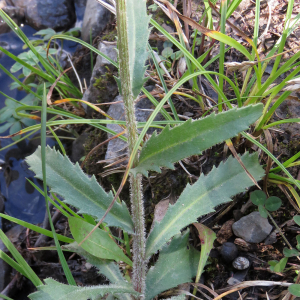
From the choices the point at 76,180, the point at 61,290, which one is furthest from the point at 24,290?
the point at 76,180

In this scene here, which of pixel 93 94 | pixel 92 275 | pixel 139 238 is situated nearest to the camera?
pixel 139 238

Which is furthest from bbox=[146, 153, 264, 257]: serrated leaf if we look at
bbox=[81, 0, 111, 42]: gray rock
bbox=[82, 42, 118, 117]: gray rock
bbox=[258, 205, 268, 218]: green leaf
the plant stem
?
bbox=[81, 0, 111, 42]: gray rock

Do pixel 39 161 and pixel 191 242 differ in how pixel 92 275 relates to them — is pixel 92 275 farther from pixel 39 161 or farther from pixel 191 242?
pixel 39 161

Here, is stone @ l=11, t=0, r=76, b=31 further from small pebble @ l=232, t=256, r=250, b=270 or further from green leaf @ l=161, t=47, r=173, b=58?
small pebble @ l=232, t=256, r=250, b=270

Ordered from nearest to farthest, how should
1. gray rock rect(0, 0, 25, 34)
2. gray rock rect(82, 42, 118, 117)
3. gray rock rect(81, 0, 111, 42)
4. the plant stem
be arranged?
the plant stem → gray rock rect(82, 42, 118, 117) → gray rock rect(81, 0, 111, 42) → gray rock rect(0, 0, 25, 34)

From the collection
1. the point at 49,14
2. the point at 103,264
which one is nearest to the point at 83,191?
the point at 103,264

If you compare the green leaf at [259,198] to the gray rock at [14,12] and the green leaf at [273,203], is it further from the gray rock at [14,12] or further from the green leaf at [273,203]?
the gray rock at [14,12]
